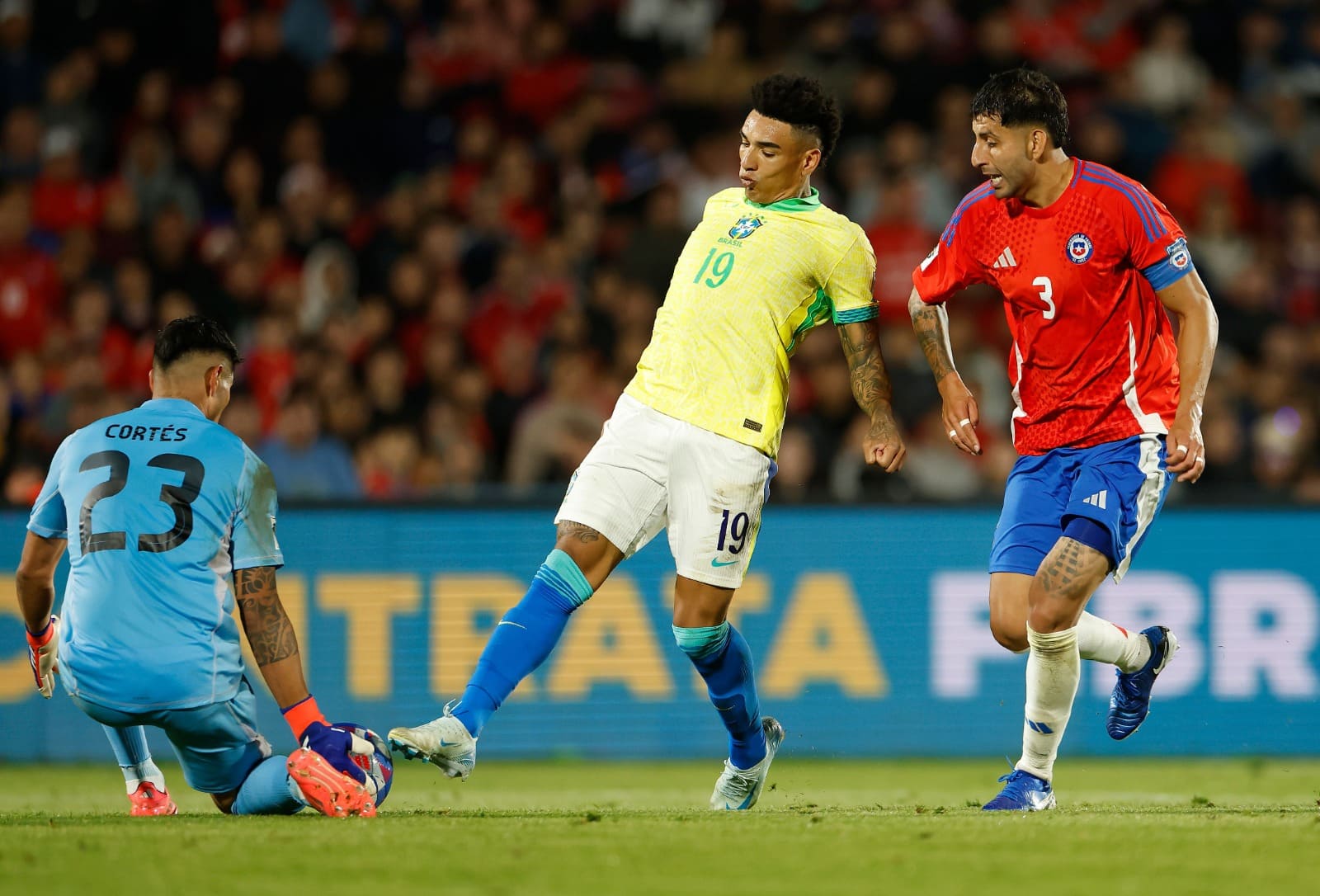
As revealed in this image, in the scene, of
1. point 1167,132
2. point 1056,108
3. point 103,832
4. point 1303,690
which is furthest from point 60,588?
point 1167,132

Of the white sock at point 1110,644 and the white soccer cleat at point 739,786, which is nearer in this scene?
the white sock at point 1110,644

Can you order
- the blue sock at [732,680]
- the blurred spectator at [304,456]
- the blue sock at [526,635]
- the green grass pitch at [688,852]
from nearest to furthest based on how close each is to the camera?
the green grass pitch at [688,852], the blue sock at [526,635], the blue sock at [732,680], the blurred spectator at [304,456]

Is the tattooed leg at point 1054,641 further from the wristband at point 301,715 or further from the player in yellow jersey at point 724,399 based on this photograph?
the wristband at point 301,715

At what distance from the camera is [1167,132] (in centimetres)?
1366

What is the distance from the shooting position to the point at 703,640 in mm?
6035

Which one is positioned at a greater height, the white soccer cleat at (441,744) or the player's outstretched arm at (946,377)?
the player's outstretched arm at (946,377)

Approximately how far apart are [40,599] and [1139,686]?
4031 millimetres

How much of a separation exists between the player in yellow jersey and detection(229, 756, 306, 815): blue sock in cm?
78

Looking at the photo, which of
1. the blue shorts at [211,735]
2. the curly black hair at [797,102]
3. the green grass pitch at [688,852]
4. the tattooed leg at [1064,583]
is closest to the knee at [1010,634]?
the tattooed leg at [1064,583]

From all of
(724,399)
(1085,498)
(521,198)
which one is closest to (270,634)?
(724,399)

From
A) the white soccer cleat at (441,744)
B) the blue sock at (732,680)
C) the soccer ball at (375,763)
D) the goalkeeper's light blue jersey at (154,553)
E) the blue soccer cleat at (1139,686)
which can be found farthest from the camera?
the blue soccer cleat at (1139,686)

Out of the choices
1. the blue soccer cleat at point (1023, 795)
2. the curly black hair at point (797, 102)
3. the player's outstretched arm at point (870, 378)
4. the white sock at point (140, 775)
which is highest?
the curly black hair at point (797, 102)

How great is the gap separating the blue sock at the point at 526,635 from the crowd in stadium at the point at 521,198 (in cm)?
431

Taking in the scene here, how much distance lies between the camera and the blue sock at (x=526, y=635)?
557cm
